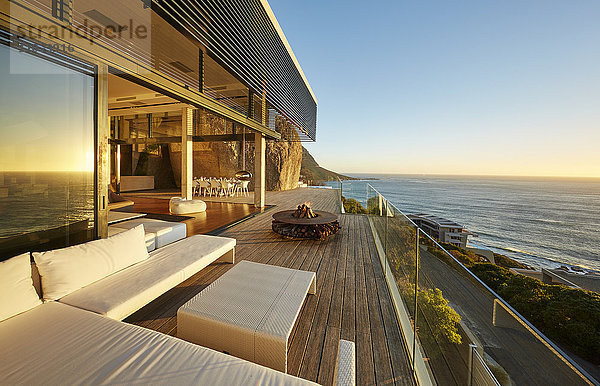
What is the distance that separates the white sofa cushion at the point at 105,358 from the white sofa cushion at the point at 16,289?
8cm

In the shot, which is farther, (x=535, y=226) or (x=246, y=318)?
(x=535, y=226)

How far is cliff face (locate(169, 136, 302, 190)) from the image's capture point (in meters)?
15.5

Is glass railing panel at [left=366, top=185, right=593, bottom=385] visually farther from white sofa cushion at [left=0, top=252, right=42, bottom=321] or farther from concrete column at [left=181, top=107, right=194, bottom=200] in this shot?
concrete column at [left=181, top=107, right=194, bottom=200]

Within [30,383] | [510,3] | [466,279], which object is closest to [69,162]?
[30,383]

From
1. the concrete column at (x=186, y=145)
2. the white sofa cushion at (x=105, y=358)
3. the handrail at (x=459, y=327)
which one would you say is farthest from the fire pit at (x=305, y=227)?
the concrete column at (x=186, y=145)

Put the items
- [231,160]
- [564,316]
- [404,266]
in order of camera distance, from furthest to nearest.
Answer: [231,160], [564,316], [404,266]

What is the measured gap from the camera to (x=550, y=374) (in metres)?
0.67

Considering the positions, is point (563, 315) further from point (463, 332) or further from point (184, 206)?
point (184, 206)

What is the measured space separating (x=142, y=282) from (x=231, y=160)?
1419cm

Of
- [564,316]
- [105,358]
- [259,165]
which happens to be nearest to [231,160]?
[259,165]

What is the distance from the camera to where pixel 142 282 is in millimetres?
2039

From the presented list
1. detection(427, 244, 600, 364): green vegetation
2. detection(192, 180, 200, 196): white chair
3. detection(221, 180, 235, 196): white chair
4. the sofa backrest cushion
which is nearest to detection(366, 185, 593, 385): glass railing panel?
detection(427, 244, 600, 364): green vegetation

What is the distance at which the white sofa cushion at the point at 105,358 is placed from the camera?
1087 millimetres

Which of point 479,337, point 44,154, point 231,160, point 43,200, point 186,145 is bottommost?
point 479,337
